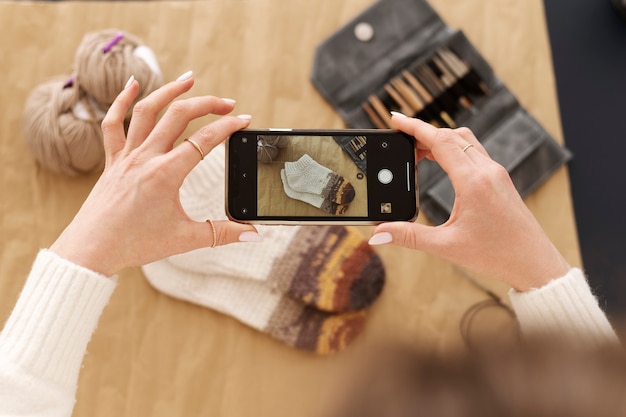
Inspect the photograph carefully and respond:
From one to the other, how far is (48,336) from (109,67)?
1.46ft

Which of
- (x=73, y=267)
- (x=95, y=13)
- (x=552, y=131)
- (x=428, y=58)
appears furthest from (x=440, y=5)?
(x=73, y=267)

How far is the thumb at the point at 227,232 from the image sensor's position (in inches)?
23.8

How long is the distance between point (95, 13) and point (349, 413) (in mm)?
910

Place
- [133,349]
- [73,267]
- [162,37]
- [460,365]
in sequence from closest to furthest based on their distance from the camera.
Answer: [460,365] → [73,267] → [133,349] → [162,37]

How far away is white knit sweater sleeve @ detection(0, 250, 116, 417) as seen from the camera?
0.55 meters

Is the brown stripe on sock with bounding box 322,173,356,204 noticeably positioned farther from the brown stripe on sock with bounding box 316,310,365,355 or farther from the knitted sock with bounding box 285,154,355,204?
the brown stripe on sock with bounding box 316,310,365,355

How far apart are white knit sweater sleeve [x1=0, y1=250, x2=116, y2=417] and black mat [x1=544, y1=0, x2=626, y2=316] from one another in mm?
837

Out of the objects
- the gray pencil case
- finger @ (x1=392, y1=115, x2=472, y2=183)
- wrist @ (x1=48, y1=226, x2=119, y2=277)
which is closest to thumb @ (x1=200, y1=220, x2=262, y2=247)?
wrist @ (x1=48, y1=226, x2=119, y2=277)

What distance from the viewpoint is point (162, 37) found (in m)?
1.02

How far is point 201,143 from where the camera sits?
60cm

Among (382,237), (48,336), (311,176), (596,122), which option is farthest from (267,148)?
(596,122)

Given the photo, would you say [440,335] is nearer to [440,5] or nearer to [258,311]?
[258,311]

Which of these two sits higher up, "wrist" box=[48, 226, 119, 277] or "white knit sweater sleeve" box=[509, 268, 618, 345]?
"wrist" box=[48, 226, 119, 277]

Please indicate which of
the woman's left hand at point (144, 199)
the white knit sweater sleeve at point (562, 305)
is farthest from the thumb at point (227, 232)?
the white knit sweater sleeve at point (562, 305)
